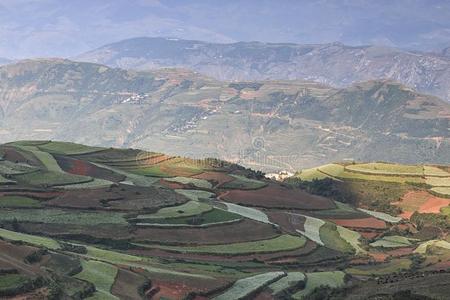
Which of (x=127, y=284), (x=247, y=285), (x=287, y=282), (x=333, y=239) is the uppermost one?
(x=127, y=284)

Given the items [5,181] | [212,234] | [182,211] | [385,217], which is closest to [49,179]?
[5,181]

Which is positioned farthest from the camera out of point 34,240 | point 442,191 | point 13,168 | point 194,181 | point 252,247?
point 442,191

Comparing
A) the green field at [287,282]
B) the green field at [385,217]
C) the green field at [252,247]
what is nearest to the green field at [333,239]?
the green field at [252,247]

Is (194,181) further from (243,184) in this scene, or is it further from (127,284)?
(127,284)

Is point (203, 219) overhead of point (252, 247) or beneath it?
overhead

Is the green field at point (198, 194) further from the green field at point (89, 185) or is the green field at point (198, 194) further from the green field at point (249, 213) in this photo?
the green field at point (89, 185)

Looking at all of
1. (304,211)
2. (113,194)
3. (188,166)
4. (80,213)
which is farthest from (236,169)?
(80,213)

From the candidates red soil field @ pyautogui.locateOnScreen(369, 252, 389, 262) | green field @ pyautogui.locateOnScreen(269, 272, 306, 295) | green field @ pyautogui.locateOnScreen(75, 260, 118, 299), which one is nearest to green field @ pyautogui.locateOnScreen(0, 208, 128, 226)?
green field @ pyautogui.locateOnScreen(75, 260, 118, 299)
